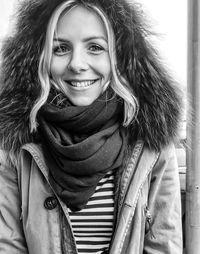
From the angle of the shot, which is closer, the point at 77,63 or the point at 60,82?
the point at 77,63

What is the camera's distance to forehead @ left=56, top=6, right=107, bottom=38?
6.18 ft

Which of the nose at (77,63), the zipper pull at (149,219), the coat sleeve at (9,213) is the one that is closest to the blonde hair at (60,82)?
the nose at (77,63)

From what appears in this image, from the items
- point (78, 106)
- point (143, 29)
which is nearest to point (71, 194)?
point (78, 106)

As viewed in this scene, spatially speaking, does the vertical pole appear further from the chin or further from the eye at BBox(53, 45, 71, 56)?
the eye at BBox(53, 45, 71, 56)

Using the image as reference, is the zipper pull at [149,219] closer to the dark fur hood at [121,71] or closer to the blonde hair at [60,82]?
the dark fur hood at [121,71]

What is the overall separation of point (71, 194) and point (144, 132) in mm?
461

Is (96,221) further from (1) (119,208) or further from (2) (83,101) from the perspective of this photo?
(2) (83,101)

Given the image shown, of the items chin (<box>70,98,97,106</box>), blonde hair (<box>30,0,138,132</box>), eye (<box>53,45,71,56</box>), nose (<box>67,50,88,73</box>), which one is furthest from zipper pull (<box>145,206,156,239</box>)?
eye (<box>53,45,71,56</box>)

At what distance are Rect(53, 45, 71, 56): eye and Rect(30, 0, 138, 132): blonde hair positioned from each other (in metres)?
0.03

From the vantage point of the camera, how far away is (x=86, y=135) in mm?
1960

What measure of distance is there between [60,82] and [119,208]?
2.19 feet

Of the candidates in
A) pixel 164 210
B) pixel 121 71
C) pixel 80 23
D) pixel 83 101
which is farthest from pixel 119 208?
pixel 80 23

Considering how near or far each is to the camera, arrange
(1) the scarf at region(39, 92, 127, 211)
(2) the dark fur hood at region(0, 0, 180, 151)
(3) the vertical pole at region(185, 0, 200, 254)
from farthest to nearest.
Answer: (3) the vertical pole at region(185, 0, 200, 254)
(2) the dark fur hood at region(0, 0, 180, 151)
(1) the scarf at region(39, 92, 127, 211)

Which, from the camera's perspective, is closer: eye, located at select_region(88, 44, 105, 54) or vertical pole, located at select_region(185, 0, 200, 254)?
eye, located at select_region(88, 44, 105, 54)
